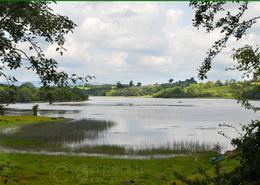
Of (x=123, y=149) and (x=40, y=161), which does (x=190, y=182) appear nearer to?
(x=40, y=161)

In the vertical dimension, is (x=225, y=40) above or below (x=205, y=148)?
above

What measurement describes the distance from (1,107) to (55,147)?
130 feet

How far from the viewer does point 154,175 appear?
29938 millimetres

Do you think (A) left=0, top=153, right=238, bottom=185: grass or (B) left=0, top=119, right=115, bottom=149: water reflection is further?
(B) left=0, top=119, right=115, bottom=149: water reflection

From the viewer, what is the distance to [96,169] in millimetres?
32031

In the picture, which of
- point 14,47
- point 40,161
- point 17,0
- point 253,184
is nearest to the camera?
point 253,184

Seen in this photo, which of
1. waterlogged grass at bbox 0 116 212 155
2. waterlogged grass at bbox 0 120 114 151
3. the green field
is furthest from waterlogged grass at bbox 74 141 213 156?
the green field

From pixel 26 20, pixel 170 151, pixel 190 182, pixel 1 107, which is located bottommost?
pixel 170 151

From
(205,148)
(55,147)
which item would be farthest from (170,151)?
(55,147)

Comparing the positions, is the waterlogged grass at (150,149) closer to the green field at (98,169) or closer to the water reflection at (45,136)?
the green field at (98,169)

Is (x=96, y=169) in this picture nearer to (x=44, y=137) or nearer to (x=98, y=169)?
(x=98, y=169)

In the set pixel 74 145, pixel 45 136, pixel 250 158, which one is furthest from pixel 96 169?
pixel 45 136

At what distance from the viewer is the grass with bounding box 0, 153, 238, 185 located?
27.3 metres

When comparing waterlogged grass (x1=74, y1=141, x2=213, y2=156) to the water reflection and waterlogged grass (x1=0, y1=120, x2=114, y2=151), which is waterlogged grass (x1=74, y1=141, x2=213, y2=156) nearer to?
waterlogged grass (x1=0, y1=120, x2=114, y2=151)
